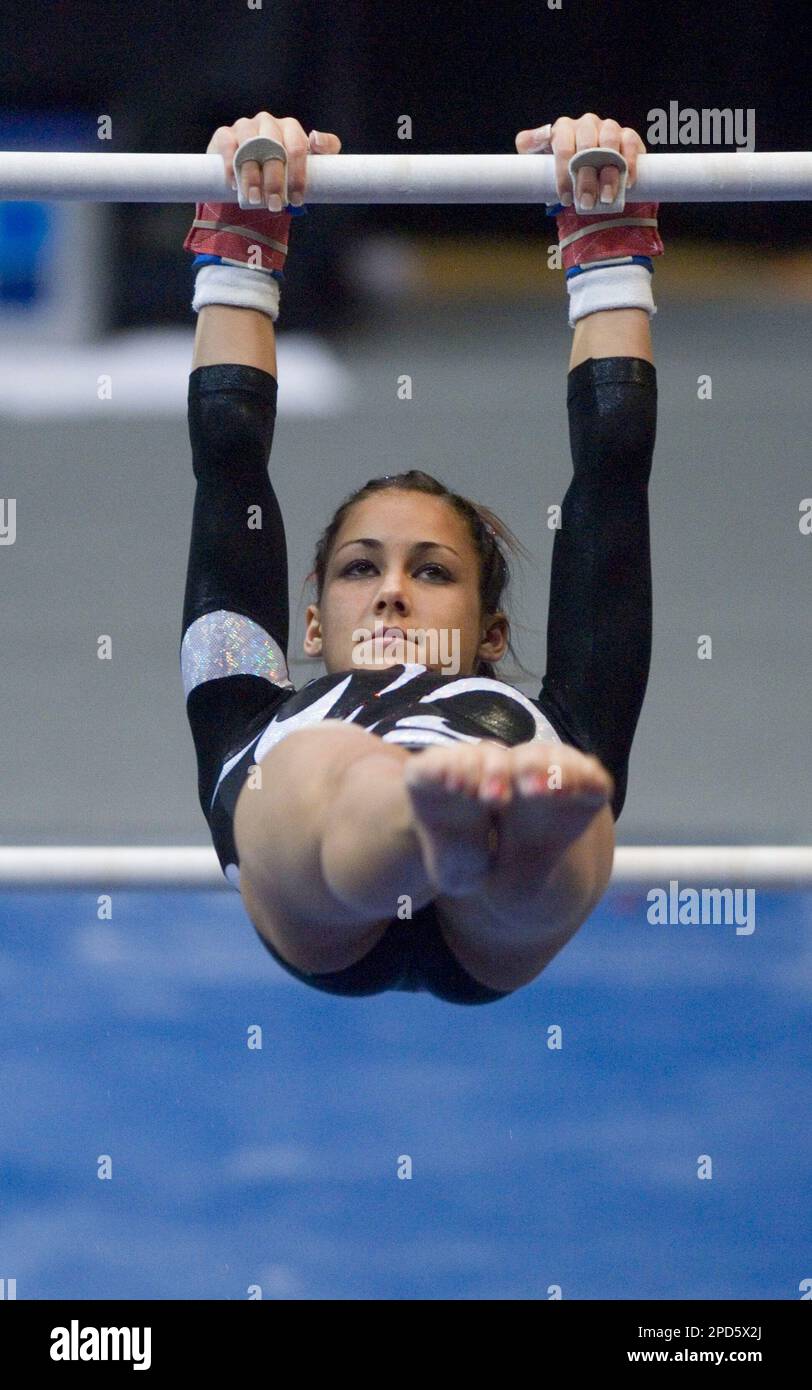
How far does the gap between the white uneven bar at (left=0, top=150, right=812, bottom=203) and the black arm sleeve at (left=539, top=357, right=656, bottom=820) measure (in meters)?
0.17

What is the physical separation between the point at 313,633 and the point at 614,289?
1.57ft

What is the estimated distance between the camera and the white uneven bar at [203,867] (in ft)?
5.65

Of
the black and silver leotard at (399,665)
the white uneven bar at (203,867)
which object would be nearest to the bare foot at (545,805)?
the black and silver leotard at (399,665)

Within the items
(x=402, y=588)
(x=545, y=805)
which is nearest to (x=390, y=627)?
(x=402, y=588)

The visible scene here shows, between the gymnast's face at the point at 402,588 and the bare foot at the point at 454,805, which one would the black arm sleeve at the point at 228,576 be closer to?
the gymnast's face at the point at 402,588

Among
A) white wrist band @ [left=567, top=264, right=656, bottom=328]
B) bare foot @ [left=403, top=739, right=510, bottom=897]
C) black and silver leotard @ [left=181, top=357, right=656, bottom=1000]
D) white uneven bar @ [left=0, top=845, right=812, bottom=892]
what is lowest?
bare foot @ [left=403, top=739, right=510, bottom=897]

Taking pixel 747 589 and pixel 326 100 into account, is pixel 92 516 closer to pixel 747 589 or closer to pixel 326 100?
pixel 326 100

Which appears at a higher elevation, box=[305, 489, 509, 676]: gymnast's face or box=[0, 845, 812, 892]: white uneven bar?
box=[305, 489, 509, 676]: gymnast's face

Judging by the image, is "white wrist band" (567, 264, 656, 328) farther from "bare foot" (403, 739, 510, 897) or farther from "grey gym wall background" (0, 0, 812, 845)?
"grey gym wall background" (0, 0, 812, 845)

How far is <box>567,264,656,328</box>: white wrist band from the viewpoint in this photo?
1525mm

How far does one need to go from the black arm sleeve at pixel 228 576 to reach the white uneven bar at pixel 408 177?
0.20 metres

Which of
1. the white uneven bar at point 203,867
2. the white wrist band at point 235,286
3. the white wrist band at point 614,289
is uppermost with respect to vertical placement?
the white wrist band at point 235,286

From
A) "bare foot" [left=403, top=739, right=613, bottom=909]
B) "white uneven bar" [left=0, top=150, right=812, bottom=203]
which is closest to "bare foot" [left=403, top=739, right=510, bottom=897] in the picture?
"bare foot" [left=403, top=739, right=613, bottom=909]

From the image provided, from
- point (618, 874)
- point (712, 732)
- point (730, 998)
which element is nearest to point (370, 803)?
point (618, 874)
